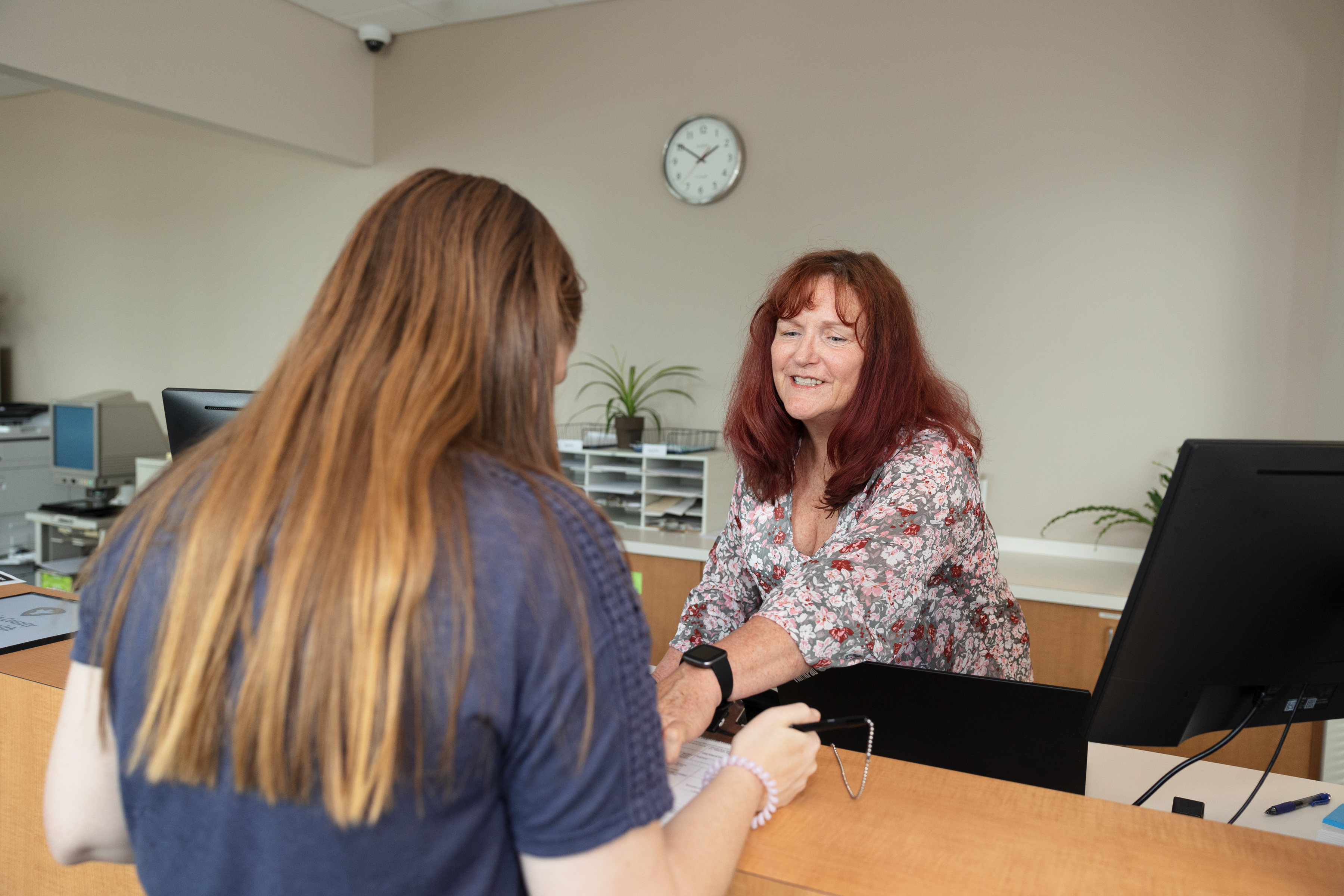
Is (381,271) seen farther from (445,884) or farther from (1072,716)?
(1072,716)

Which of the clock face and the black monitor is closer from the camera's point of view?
the black monitor

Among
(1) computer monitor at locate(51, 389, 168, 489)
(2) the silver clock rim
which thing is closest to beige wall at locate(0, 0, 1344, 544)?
(2) the silver clock rim

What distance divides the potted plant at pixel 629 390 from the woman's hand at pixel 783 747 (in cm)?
250

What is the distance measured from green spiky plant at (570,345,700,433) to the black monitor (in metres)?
1.91

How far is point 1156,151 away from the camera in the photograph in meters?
2.81

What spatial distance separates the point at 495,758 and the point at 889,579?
0.81m

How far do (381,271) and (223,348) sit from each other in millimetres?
4533

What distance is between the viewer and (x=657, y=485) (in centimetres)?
327

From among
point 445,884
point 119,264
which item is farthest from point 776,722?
point 119,264

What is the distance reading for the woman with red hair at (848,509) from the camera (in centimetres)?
123

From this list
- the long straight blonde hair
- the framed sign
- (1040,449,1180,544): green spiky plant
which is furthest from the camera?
(1040,449,1180,544): green spiky plant

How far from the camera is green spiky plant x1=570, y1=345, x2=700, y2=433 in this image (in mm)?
3551

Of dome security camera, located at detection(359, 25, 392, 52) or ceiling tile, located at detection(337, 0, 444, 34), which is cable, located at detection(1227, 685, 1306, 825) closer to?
ceiling tile, located at detection(337, 0, 444, 34)

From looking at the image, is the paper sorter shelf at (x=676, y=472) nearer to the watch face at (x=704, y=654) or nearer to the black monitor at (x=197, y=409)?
the black monitor at (x=197, y=409)
